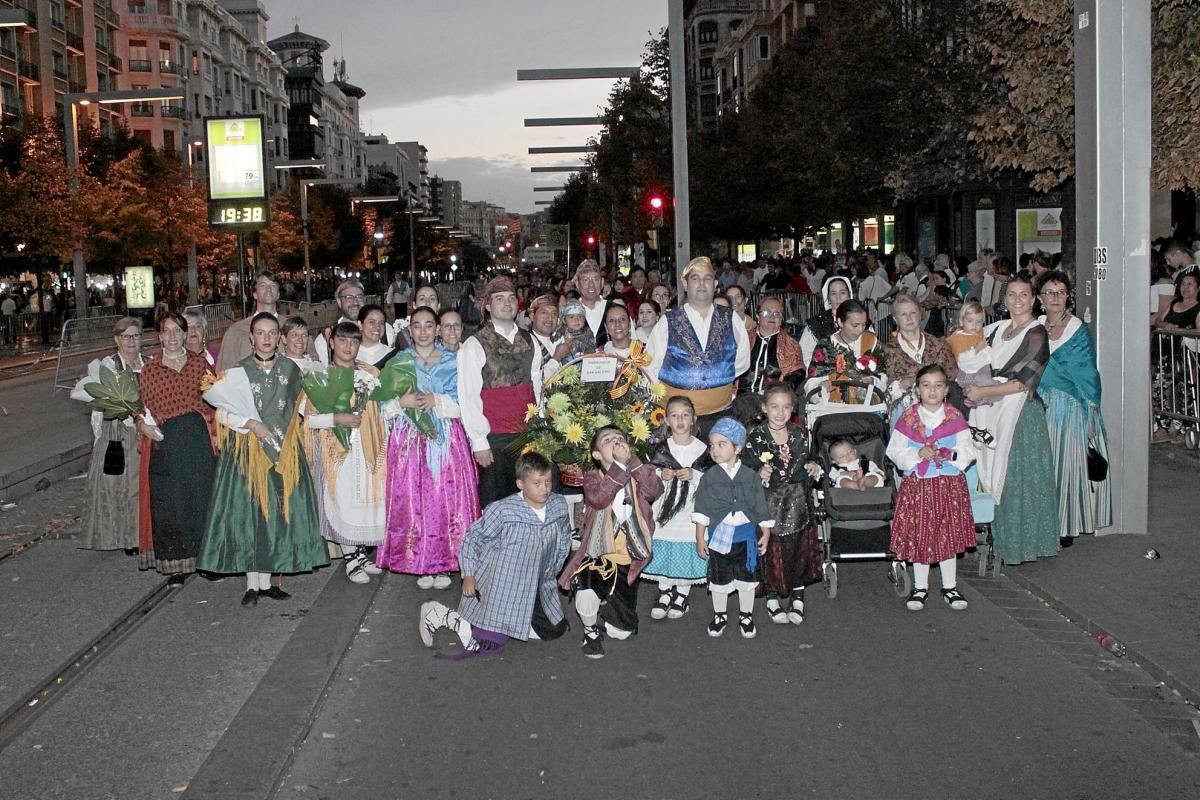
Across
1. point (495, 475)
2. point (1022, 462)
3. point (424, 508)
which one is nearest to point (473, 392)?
point (495, 475)

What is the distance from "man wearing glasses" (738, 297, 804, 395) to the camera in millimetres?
10984

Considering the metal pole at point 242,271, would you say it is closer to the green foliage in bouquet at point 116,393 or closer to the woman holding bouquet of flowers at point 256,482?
the green foliage in bouquet at point 116,393

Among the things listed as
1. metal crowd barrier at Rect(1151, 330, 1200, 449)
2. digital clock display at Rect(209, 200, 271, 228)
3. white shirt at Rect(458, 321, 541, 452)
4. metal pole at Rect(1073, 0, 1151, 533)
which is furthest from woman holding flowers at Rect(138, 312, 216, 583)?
digital clock display at Rect(209, 200, 271, 228)

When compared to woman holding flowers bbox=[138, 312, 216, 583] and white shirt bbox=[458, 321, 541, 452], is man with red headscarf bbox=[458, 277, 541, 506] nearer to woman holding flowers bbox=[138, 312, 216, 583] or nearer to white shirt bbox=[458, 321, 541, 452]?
white shirt bbox=[458, 321, 541, 452]

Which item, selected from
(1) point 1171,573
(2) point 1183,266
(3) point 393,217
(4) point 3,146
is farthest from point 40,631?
(3) point 393,217

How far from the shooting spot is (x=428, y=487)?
826 cm

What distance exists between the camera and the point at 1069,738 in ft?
18.1

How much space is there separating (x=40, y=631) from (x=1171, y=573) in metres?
7.10

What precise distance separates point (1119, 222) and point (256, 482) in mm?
6449

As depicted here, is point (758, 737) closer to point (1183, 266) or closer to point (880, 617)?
point (880, 617)

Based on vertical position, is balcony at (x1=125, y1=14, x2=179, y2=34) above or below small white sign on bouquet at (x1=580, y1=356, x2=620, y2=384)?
above

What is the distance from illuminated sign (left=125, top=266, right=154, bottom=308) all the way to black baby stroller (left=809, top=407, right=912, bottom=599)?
92.6 ft

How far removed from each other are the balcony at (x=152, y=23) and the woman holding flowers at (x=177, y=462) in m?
84.7

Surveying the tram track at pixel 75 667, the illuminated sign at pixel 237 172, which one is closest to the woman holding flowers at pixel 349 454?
the tram track at pixel 75 667
